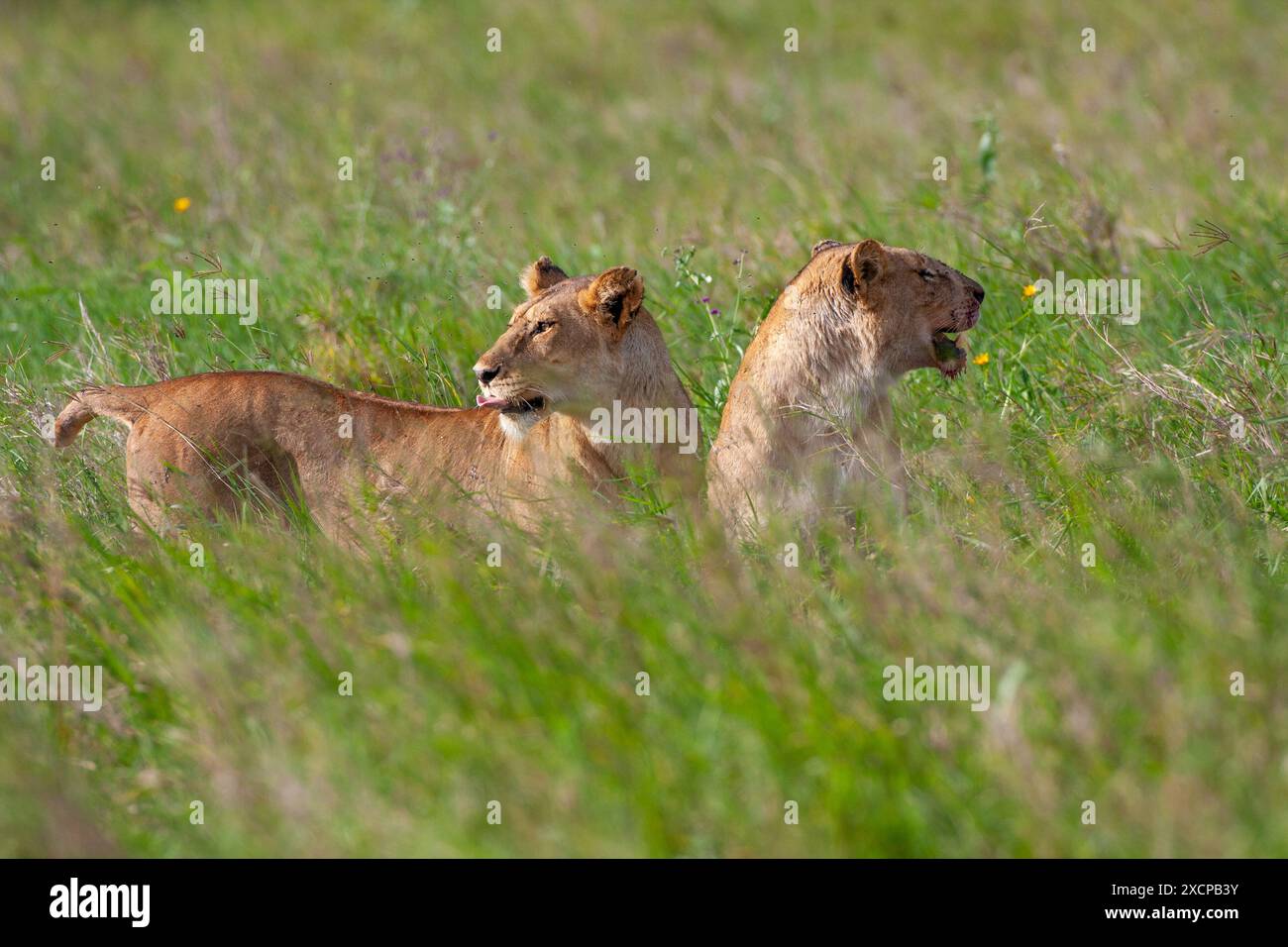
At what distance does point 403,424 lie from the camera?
6059 mm

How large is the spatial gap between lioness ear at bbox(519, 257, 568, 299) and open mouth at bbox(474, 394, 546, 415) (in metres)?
0.52

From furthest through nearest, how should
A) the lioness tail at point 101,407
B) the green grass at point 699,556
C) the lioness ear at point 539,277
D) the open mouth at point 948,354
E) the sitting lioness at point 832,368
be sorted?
the lioness ear at point 539,277 → the lioness tail at point 101,407 → the open mouth at point 948,354 → the sitting lioness at point 832,368 → the green grass at point 699,556

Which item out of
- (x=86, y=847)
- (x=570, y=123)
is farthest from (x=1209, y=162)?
(x=86, y=847)

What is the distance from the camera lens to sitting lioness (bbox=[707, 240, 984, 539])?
5.42 metres

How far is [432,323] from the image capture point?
23.9 ft

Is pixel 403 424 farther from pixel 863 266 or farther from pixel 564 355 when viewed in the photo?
pixel 863 266

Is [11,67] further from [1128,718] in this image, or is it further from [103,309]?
[1128,718]

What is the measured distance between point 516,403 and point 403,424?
51cm

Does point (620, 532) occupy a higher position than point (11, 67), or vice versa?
point (11, 67)

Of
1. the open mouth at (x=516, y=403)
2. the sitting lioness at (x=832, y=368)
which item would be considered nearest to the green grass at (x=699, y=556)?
the sitting lioness at (x=832, y=368)

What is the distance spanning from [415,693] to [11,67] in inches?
505

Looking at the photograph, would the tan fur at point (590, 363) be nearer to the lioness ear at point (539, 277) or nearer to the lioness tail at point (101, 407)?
the lioness ear at point (539, 277)

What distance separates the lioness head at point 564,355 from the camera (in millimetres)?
5746

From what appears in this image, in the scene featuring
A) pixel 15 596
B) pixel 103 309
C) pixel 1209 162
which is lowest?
pixel 15 596
